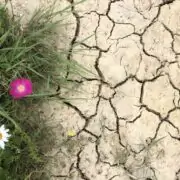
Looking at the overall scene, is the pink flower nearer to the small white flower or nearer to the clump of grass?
the clump of grass

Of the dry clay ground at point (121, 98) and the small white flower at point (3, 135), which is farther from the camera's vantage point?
the dry clay ground at point (121, 98)

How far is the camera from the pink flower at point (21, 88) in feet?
10.3

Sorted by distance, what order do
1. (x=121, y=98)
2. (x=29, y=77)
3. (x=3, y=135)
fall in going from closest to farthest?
(x=3, y=135), (x=29, y=77), (x=121, y=98)

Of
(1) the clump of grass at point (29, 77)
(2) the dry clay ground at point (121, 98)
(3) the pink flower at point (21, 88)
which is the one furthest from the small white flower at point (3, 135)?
(2) the dry clay ground at point (121, 98)

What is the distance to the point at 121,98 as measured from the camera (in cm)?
361

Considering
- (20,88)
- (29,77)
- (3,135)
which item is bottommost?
(3,135)

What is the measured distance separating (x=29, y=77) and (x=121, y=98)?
636mm

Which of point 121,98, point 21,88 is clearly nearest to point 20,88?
point 21,88

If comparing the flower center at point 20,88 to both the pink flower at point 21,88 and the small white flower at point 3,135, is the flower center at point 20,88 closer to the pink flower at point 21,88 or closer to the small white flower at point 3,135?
the pink flower at point 21,88

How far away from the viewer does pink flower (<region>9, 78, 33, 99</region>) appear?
10.3ft

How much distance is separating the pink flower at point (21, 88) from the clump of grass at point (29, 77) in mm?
93

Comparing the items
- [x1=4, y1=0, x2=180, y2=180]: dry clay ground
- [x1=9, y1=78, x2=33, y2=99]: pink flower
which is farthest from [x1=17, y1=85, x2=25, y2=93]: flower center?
[x1=4, y1=0, x2=180, y2=180]: dry clay ground

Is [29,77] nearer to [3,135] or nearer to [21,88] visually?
[21,88]

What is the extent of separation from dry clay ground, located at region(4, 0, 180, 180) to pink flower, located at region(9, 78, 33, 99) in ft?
1.18
